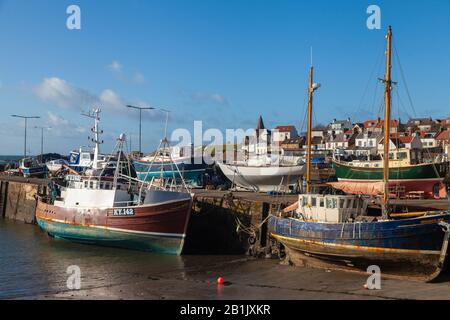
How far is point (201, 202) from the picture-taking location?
30969mm

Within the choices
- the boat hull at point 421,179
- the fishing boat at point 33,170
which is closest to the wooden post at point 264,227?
the boat hull at point 421,179

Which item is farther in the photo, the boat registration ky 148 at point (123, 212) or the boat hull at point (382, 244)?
the boat registration ky 148 at point (123, 212)

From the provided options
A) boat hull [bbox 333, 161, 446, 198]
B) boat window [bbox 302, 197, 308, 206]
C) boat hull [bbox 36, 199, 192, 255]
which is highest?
boat hull [bbox 333, 161, 446, 198]

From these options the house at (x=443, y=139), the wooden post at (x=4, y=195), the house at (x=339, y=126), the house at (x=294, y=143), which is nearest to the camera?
the wooden post at (x=4, y=195)

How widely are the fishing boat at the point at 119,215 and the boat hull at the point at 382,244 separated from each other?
8.22 meters

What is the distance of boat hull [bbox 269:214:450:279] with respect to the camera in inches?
760

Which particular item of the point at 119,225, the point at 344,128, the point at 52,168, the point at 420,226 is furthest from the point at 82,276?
the point at 344,128

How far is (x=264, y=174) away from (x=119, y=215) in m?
20.3

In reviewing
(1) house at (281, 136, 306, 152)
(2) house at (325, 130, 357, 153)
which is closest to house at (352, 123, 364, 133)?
(2) house at (325, 130, 357, 153)

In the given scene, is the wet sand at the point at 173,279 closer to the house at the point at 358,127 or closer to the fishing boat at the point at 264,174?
the fishing boat at the point at 264,174

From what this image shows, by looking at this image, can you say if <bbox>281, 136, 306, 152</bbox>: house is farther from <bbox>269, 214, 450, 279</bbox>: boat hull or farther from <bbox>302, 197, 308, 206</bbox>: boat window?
<bbox>269, 214, 450, 279</bbox>: boat hull

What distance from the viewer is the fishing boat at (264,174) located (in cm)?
4538
